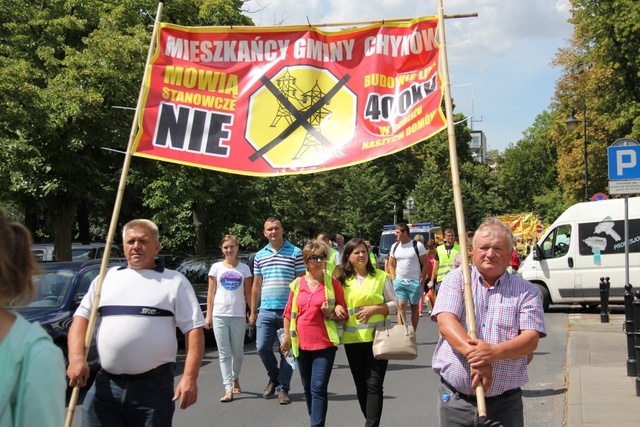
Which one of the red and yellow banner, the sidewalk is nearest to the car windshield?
the red and yellow banner

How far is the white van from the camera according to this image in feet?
60.3

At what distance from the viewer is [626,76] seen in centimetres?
3438

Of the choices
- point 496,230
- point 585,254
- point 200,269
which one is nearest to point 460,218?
point 496,230

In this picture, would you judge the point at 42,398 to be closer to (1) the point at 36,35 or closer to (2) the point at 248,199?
(1) the point at 36,35

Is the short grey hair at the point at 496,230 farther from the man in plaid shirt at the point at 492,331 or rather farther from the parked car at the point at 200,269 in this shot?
the parked car at the point at 200,269

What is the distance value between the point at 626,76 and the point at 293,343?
31596 mm

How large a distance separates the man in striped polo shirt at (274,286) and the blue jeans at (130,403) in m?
4.27

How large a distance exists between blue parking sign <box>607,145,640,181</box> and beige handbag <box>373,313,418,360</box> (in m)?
6.71

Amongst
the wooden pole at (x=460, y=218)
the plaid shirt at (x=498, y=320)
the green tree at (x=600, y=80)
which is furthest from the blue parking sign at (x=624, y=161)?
the green tree at (x=600, y=80)

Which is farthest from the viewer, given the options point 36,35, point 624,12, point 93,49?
point 624,12

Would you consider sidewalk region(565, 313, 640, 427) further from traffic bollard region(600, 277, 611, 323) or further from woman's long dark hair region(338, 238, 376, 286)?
woman's long dark hair region(338, 238, 376, 286)

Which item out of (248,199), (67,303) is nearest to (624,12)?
(248,199)

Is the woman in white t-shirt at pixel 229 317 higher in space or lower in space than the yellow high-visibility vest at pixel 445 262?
lower

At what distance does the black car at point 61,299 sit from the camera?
9.33m
